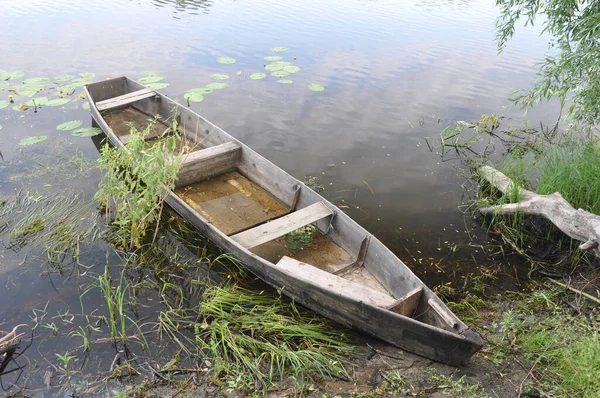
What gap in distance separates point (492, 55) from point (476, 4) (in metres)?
6.79

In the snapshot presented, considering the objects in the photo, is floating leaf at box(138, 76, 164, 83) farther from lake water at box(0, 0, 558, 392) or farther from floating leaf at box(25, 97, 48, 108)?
floating leaf at box(25, 97, 48, 108)

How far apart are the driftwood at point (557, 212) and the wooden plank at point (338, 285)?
2287mm

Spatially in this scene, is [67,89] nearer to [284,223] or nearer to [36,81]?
[36,81]

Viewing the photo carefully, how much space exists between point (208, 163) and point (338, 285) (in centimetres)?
298

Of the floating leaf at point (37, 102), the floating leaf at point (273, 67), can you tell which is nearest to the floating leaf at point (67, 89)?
the floating leaf at point (37, 102)

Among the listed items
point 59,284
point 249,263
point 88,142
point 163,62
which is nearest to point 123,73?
point 163,62

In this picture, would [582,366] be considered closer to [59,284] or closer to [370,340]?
[370,340]

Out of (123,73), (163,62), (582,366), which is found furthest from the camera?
(163,62)

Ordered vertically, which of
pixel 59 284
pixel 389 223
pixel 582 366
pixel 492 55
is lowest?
pixel 59 284

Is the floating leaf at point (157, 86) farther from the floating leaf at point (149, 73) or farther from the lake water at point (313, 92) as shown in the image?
the floating leaf at point (149, 73)

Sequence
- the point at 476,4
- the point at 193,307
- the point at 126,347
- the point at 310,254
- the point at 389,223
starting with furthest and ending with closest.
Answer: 1. the point at 476,4
2. the point at 389,223
3. the point at 310,254
4. the point at 193,307
5. the point at 126,347

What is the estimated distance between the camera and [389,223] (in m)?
6.25

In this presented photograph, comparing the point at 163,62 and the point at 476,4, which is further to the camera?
the point at 476,4

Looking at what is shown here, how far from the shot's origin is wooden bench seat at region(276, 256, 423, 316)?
159 inches
